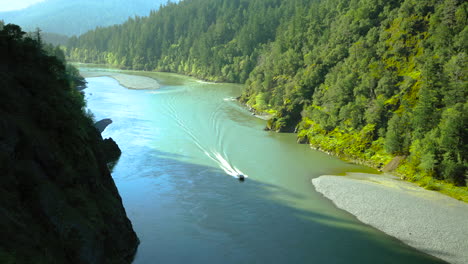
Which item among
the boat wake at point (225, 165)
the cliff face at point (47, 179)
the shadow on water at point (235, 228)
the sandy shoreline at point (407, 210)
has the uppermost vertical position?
the cliff face at point (47, 179)

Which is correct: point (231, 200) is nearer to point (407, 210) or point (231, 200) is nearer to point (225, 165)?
Answer: point (225, 165)

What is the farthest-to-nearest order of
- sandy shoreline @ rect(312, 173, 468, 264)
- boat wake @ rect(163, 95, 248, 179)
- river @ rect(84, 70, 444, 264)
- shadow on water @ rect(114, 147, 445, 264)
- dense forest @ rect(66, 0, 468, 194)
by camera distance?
boat wake @ rect(163, 95, 248, 179), dense forest @ rect(66, 0, 468, 194), sandy shoreline @ rect(312, 173, 468, 264), river @ rect(84, 70, 444, 264), shadow on water @ rect(114, 147, 445, 264)

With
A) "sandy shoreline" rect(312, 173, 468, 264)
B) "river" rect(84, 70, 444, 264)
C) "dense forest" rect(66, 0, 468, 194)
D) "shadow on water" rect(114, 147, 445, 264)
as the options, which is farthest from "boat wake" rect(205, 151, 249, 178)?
"dense forest" rect(66, 0, 468, 194)

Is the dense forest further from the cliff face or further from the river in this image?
the cliff face

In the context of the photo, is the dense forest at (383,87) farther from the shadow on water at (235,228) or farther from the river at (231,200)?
the shadow on water at (235,228)

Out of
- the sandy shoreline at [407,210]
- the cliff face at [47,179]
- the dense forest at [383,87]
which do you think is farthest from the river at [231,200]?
the dense forest at [383,87]

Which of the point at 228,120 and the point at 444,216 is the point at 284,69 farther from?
the point at 444,216
